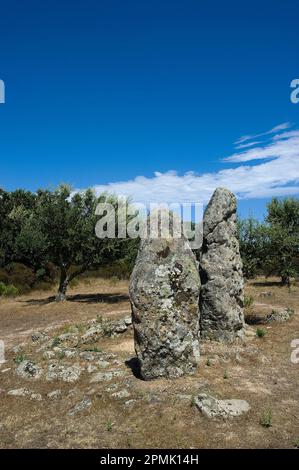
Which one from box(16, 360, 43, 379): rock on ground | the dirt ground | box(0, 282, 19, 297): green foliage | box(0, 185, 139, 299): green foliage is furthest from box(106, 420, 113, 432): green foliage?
box(0, 282, 19, 297): green foliage

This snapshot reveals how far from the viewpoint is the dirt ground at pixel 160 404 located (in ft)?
31.6

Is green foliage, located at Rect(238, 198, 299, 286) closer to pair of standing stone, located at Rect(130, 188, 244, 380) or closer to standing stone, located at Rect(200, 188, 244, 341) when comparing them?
standing stone, located at Rect(200, 188, 244, 341)

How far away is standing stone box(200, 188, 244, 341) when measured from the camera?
55.8ft

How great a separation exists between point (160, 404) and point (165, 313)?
2681mm

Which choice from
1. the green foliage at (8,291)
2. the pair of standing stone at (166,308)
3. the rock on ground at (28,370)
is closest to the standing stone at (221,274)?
the pair of standing stone at (166,308)

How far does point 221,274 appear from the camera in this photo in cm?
1739

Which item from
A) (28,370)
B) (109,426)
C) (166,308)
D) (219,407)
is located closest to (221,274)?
(166,308)

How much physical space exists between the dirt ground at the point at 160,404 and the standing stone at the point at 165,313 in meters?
0.54

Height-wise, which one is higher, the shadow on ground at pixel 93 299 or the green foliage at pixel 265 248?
the green foliage at pixel 265 248

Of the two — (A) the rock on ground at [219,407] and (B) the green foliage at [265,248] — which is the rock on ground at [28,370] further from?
(B) the green foliage at [265,248]

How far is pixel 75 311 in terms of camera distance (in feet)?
91.0

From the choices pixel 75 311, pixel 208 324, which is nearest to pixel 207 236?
pixel 208 324

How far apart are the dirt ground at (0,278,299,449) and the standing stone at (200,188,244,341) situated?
819 mm

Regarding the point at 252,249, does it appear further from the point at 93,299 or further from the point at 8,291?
the point at 8,291
